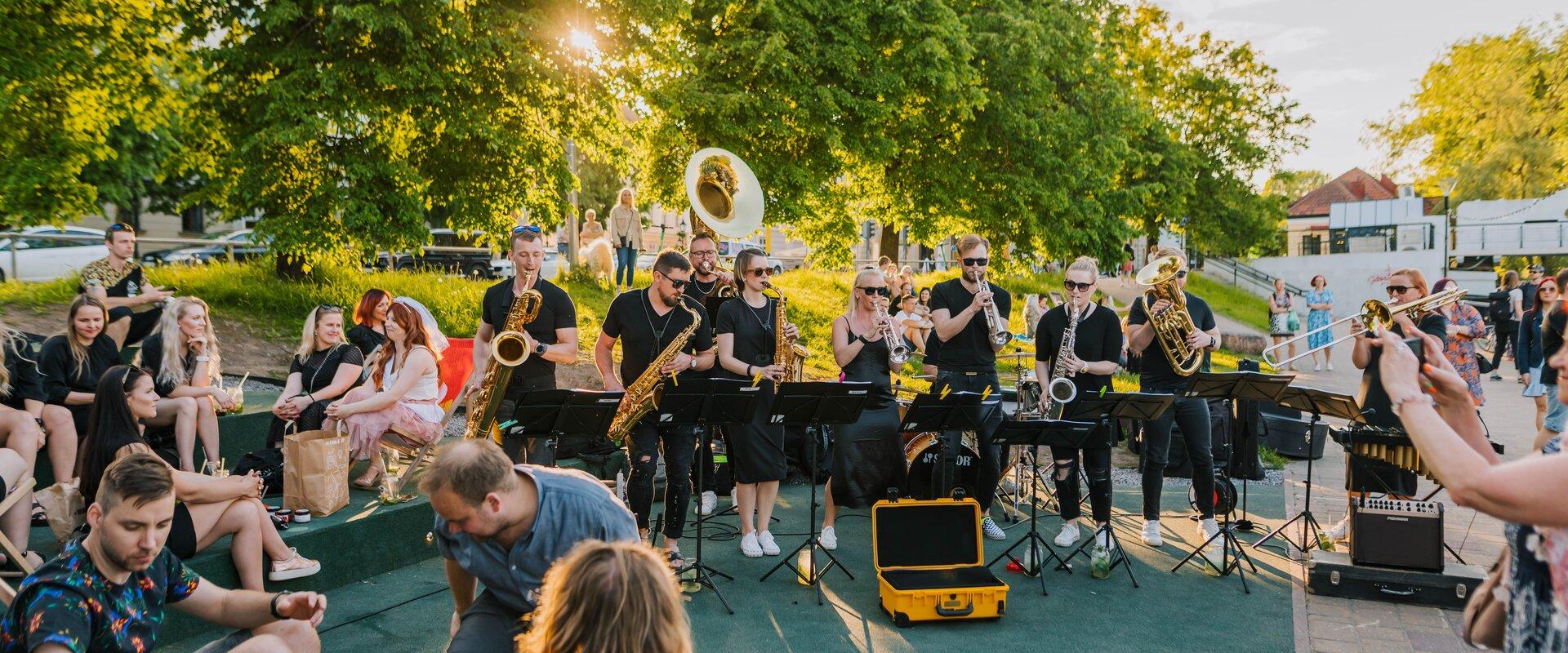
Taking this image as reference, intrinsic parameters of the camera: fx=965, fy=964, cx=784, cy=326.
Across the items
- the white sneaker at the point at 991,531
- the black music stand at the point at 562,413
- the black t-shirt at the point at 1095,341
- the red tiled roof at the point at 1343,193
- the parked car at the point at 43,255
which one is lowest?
the white sneaker at the point at 991,531

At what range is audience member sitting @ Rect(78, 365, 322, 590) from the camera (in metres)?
4.54

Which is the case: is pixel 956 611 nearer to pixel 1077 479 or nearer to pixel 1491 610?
pixel 1077 479

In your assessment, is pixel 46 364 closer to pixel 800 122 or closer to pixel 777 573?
pixel 777 573

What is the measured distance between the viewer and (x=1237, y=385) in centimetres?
600

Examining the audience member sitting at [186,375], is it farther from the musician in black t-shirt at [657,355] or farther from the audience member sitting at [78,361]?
the musician in black t-shirt at [657,355]

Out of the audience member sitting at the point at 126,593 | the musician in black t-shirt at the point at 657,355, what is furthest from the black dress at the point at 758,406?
the audience member sitting at the point at 126,593

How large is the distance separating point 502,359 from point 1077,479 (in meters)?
3.86

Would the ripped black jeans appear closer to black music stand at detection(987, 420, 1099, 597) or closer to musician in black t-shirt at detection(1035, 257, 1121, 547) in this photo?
musician in black t-shirt at detection(1035, 257, 1121, 547)

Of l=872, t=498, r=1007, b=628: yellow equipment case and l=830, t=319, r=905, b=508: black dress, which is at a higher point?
l=830, t=319, r=905, b=508: black dress

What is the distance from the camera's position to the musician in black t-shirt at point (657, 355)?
5926 millimetres

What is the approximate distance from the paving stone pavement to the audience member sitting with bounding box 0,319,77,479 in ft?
22.9

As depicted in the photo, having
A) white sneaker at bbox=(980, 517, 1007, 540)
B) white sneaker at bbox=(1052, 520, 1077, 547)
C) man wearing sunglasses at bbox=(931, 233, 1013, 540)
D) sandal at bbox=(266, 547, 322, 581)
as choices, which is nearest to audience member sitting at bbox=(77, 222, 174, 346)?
sandal at bbox=(266, 547, 322, 581)

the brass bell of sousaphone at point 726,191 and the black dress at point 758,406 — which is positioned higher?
the brass bell of sousaphone at point 726,191

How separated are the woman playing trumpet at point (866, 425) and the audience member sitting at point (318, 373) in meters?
3.33
